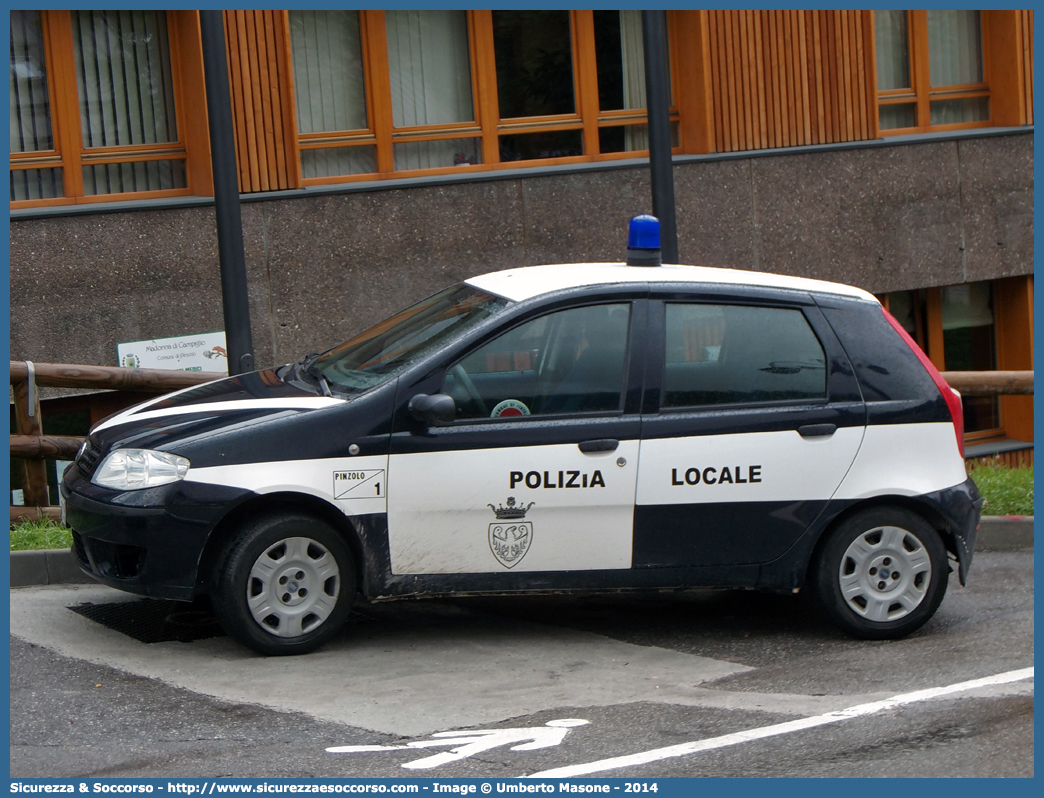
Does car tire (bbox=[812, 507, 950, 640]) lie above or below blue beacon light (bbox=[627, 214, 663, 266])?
below

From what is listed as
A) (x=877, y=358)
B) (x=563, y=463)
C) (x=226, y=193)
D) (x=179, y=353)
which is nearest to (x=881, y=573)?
(x=877, y=358)

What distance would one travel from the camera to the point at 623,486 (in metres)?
6.02

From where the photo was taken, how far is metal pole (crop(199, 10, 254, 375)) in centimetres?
768

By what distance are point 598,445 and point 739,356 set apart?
2.72 feet

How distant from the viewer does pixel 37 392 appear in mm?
7781

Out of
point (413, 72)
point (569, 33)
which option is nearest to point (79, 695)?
point (413, 72)

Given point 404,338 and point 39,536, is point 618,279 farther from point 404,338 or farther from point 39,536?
point 39,536

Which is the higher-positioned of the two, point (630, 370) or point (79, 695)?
point (630, 370)

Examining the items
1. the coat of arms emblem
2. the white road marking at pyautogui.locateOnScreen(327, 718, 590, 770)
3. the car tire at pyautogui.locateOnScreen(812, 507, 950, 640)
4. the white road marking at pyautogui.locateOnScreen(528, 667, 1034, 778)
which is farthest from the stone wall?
the white road marking at pyautogui.locateOnScreen(528, 667, 1034, 778)

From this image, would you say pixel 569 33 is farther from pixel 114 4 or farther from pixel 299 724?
pixel 299 724

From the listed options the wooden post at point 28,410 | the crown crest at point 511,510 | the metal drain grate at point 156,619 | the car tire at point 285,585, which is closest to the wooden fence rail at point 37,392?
the wooden post at point 28,410

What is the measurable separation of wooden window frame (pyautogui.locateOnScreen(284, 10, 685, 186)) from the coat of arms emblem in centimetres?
608

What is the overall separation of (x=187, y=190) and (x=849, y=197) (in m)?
6.35

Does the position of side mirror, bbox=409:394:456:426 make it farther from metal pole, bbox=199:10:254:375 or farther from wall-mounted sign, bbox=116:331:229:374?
wall-mounted sign, bbox=116:331:229:374
